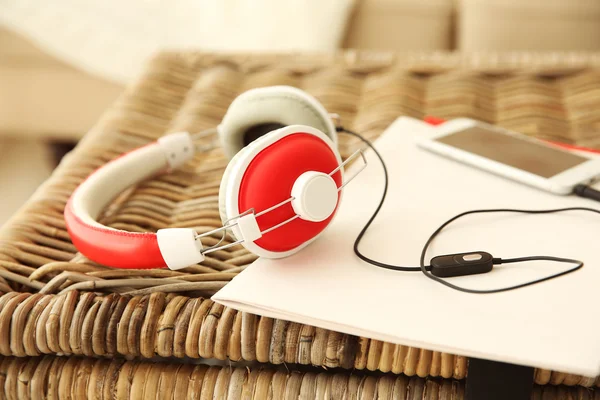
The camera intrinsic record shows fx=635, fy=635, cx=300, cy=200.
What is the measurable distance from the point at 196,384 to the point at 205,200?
0.60ft

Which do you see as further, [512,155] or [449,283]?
[512,155]

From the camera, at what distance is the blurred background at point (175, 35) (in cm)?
118

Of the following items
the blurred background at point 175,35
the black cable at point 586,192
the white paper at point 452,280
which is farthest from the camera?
the blurred background at point 175,35

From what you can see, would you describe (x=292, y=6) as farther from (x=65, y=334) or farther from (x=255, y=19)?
(x=65, y=334)

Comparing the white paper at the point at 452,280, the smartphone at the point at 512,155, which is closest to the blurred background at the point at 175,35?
the smartphone at the point at 512,155

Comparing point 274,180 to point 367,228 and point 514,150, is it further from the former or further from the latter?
point 514,150

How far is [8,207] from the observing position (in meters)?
1.39

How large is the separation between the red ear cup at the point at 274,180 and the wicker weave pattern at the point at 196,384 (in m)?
0.09

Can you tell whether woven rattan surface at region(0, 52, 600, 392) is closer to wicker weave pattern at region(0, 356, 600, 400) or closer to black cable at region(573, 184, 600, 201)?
wicker weave pattern at region(0, 356, 600, 400)

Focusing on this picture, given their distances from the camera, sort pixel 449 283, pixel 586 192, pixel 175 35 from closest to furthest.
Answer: pixel 449 283, pixel 586 192, pixel 175 35

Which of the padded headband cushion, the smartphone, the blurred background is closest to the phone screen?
the smartphone

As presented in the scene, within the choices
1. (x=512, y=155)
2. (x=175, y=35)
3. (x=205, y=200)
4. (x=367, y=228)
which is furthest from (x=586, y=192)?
(x=175, y=35)

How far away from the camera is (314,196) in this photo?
1.36 ft

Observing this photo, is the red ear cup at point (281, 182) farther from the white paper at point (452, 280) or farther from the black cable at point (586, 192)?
the black cable at point (586, 192)
